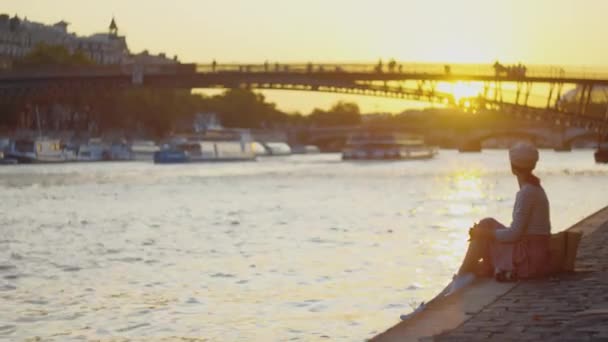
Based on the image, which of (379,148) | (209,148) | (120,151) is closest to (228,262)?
(209,148)

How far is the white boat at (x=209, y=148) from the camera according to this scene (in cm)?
11731

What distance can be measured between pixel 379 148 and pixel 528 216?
12787 centimetres

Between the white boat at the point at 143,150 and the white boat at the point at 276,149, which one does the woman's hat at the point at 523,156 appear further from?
the white boat at the point at 276,149

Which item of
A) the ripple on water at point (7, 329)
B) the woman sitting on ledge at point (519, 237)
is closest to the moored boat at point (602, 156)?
the woman sitting on ledge at point (519, 237)

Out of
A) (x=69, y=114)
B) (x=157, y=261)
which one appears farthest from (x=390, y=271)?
(x=69, y=114)

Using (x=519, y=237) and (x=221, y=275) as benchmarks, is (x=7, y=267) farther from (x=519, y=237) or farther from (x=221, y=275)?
(x=519, y=237)

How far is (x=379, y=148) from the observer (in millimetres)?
141125

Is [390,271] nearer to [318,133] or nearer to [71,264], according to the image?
[71,264]

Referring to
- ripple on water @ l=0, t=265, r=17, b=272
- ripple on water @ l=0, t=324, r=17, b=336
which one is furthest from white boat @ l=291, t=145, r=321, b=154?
ripple on water @ l=0, t=324, r=17, b=336

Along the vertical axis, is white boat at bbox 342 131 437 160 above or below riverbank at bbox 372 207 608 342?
below

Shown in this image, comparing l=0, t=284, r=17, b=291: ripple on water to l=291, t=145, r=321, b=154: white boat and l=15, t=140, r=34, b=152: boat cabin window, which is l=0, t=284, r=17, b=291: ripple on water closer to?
l=15, t=140, r=34, b=152: boat cabin window

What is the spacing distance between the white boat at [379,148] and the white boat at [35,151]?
3393 centimetres

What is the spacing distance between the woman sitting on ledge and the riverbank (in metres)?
0.16

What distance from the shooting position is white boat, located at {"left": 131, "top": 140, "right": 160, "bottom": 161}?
132 metres
